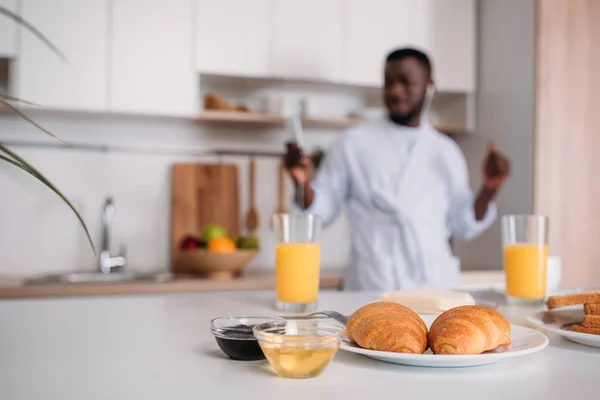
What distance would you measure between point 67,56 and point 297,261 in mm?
1880

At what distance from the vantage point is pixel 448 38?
10.4 feet

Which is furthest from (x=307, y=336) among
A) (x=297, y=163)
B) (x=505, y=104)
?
(x=505, y=104)

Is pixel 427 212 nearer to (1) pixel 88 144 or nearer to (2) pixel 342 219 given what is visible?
(2) pixel 342 219

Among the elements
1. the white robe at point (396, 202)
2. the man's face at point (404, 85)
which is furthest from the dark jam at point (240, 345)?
the man's face at point (404, 85)

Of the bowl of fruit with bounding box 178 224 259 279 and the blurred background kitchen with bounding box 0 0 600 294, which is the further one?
the blurred background kitchen with bounding box 0 0 600 294

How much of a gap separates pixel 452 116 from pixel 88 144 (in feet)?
5.84

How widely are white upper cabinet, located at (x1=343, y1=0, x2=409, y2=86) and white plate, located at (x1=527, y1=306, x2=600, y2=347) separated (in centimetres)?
211

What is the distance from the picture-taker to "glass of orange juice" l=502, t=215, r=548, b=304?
46.4 inches

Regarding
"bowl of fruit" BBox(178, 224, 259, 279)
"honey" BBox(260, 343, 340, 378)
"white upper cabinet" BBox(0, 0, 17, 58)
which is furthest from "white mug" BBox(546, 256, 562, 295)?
"white upper cabinet" BBox(0, 0, 17, 58)

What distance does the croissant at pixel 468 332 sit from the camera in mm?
687

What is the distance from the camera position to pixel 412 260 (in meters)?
2.23

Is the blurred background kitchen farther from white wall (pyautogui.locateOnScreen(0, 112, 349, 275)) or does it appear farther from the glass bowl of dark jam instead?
the glass bowl of dark jam

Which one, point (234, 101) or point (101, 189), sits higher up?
point (234, 101)

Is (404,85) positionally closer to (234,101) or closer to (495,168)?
(495,168)
